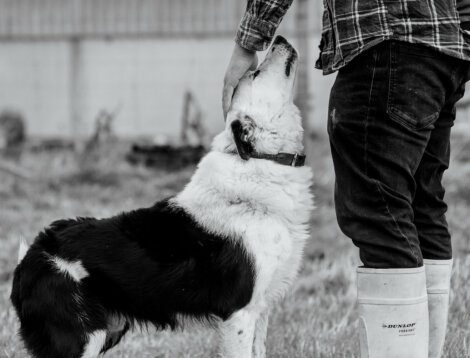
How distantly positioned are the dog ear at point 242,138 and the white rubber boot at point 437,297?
32.1 inches

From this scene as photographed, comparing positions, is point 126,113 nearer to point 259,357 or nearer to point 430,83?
point 259,357

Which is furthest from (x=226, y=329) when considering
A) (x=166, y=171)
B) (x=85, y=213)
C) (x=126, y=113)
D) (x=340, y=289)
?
(x=126, y=113)

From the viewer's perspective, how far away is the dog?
2.81 meters

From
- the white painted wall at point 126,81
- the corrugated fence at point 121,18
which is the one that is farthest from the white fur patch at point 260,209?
the corrugated fence at point 121,18

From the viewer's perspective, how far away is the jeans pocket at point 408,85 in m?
2.26

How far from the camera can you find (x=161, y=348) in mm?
3613

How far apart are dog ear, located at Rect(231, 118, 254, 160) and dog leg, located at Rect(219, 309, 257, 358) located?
63 cm

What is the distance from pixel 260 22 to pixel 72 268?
3.92 ft

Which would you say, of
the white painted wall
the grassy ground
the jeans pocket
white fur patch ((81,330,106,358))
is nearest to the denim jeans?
the jeans pocket

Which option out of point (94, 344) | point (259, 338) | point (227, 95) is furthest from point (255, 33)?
point (94, 344)

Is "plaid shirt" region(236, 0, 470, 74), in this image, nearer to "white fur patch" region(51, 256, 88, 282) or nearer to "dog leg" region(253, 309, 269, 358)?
"dog leg" region(253, 309, 269, 358)

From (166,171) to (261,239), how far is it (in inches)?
228

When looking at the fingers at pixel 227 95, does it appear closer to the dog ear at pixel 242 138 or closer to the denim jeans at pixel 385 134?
the dog ear at pixel 242 138

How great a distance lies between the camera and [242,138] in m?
2.99
